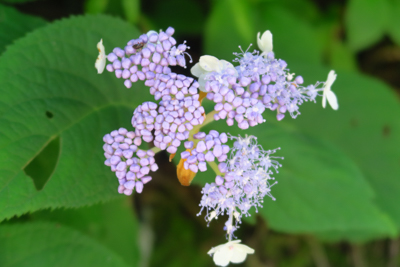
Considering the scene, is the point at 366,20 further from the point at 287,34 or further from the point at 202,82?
the point at 202,82

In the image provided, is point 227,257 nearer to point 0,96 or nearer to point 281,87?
point 281,87

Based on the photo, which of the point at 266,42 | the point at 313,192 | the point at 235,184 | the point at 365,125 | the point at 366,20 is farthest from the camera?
the point at 365,125

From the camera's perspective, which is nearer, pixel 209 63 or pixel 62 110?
pixel 209 63

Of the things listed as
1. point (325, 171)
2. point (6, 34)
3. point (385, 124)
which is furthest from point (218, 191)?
point (385, 124)

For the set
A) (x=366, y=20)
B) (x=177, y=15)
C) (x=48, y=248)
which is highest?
(x=366, y=20)

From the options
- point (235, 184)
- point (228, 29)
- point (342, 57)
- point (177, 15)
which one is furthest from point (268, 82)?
point (342, 57)
